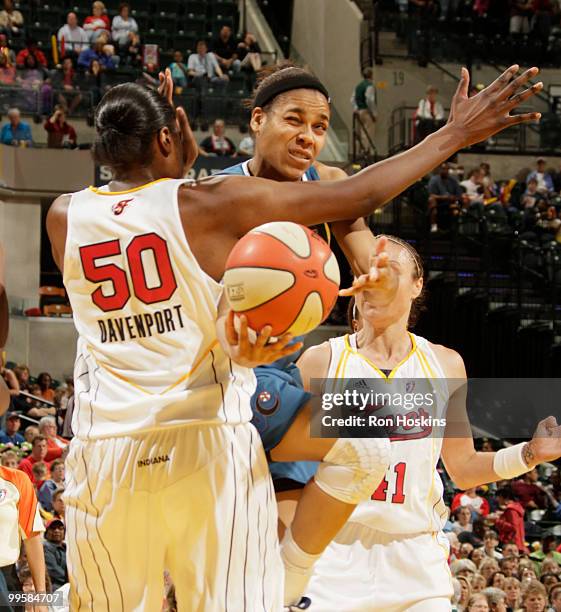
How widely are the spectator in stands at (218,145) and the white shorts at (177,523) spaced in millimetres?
14086

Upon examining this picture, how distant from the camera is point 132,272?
3262 millimetres

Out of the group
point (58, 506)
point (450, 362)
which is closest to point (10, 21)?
Result: point (58, 506)

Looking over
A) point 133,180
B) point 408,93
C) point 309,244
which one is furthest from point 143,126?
point 408,93

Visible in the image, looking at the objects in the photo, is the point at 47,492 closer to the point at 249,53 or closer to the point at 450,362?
the point at 450,362

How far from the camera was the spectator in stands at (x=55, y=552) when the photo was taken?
8.24 meters

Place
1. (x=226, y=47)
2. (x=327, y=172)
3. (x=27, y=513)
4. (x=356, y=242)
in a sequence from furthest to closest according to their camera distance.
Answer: (x=226, y=47)
(x=27, y=513)
(x=327, y=172)
(x=356, y=242)

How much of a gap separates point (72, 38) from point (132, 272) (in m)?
16.5

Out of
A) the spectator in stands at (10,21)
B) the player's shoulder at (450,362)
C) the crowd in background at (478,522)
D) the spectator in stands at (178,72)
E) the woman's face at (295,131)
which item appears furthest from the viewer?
the spectator in stands at (10,21)

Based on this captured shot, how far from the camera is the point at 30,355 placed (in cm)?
1714

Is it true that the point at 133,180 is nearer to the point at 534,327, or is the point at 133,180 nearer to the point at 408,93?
the point at 534,327

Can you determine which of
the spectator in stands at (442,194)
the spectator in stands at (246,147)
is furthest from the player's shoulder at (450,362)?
the spectator in stands at (246,147)

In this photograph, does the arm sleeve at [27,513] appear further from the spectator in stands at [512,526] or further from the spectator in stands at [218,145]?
the spectator in stands at [218,145]

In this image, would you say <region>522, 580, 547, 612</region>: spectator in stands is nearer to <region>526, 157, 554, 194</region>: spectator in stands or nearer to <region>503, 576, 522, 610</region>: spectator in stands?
<region>503, 576, 522, 610</region>: spectator in stands

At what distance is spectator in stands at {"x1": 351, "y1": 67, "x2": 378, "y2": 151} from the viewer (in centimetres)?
1862
